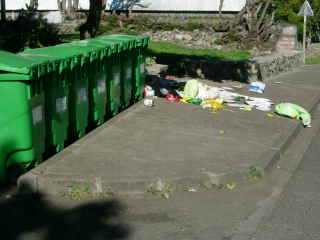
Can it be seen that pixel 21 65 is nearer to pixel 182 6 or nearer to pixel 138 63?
pixel 138 63

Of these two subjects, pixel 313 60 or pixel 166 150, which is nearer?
pixel 166 150

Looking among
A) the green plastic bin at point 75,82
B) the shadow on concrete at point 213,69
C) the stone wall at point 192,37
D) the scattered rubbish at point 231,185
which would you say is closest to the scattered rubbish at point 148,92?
the green plastic bin at point 75,82

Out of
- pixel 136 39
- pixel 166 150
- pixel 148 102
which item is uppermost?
pixel 136 39

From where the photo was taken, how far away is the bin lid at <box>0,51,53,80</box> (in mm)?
6879

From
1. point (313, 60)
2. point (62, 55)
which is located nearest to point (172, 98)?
point (62, 55)

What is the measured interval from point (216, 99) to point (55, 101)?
5.28 meters

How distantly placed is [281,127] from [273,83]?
678 cm

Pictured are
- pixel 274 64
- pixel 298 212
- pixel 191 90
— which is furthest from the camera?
pixel 274 64

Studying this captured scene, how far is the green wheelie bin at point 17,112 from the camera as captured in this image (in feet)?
22.8

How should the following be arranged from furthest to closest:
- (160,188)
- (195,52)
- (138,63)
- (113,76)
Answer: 1. (195,52)
2. (138,63)
3. (113,76)
4. (160,188)

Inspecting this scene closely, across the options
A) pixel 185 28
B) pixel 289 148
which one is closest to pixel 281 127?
pixel 289 148

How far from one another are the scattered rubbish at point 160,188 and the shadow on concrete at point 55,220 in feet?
1.61

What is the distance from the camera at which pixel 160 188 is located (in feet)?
23.6

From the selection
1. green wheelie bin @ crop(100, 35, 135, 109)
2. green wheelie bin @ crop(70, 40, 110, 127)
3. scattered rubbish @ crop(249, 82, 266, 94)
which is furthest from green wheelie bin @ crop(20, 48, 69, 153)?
scattered rubbish @ crop(249, 82, 266, 94)
